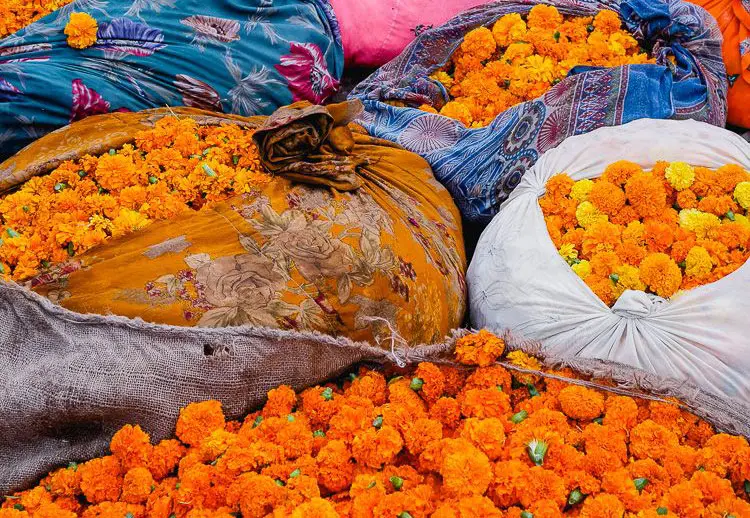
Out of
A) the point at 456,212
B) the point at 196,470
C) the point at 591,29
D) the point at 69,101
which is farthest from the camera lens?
the point at 591,29

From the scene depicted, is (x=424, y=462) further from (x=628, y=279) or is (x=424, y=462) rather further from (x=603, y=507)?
(x=628, y=279)

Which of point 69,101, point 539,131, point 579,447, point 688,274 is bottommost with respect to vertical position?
point 579,447

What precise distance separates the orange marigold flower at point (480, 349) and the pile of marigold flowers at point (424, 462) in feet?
0.11

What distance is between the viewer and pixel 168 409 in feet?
4.59

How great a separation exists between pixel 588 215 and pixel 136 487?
1169 millimetres

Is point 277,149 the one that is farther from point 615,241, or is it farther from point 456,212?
point 615,241

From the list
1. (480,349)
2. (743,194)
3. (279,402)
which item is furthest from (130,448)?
(743,194)

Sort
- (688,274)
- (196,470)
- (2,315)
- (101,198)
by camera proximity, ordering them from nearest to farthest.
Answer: (196,470)
(2,315)
(688,274)
(101,198)

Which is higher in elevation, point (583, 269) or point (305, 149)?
point (305, 149)

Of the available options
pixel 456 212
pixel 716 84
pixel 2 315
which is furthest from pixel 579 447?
pixel 716 84

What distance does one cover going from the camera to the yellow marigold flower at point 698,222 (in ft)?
5.39

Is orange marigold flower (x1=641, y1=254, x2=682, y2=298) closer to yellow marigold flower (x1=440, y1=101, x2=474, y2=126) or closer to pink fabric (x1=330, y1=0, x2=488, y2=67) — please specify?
yellow marigold flower (x1=440, y1=101, x2=474, y2=126)

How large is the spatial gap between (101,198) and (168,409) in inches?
22.4

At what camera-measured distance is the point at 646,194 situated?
1706mm
